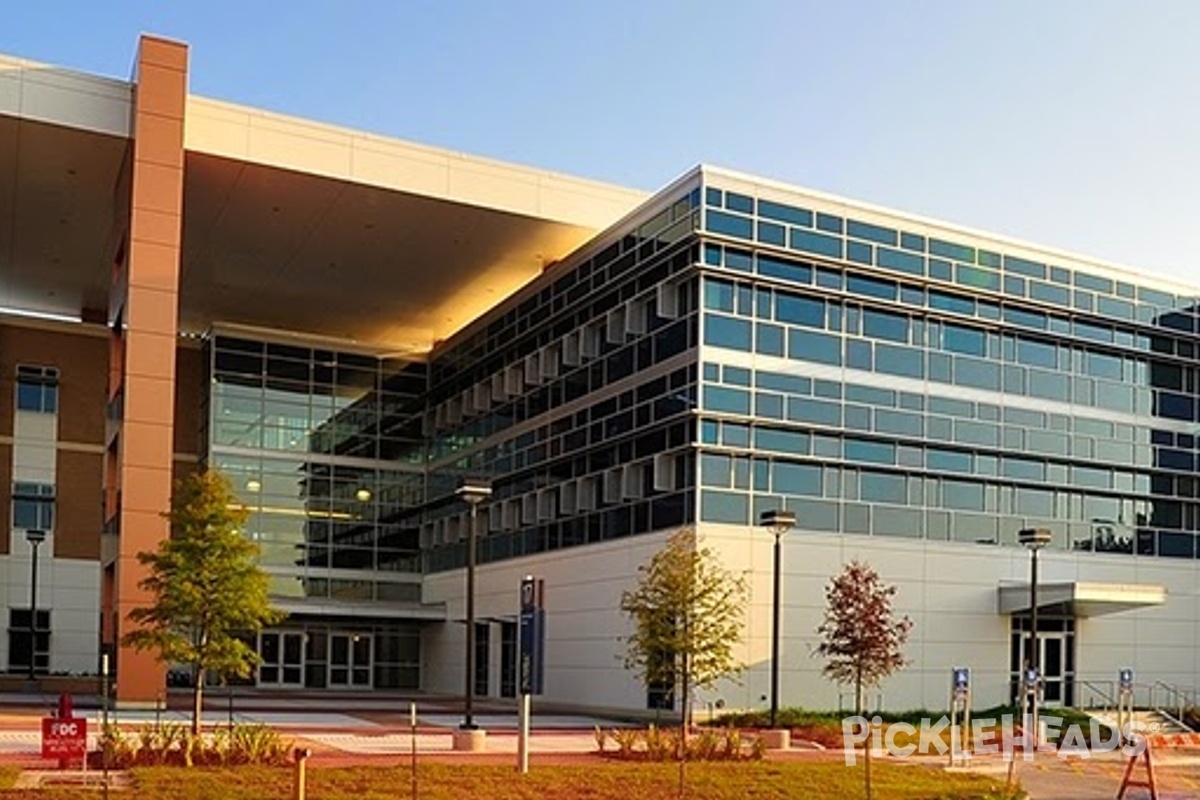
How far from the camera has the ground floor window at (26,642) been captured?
55938 millimetres

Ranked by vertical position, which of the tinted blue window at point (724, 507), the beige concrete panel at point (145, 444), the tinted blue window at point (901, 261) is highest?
the tinted blue window at point (901, 261)

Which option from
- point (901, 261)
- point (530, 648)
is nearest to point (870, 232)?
point (901, 261)

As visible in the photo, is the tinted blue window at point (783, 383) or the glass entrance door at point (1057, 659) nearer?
the tinted blue window at point (783, 383)

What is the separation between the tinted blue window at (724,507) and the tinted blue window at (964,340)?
25.9 feet

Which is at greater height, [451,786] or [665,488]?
[665,488]

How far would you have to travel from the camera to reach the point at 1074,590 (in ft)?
126

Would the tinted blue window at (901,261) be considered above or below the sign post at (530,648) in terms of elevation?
above

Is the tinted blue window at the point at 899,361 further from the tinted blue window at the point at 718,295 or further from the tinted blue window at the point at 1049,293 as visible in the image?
the tinted blue window at the point at 718,295

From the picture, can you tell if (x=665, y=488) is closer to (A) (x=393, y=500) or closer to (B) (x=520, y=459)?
(B) (x=520, y=459)

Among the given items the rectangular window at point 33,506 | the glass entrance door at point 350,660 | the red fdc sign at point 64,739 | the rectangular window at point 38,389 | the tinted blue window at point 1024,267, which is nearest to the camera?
the red fdc sign at point 64,739

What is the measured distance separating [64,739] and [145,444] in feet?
64.0

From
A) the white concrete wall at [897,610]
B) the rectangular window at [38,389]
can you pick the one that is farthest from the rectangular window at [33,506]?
the white concrete wall at [897,610]

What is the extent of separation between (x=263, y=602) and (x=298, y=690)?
2605 cm

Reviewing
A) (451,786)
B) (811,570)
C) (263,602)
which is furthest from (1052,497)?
(451,786)
